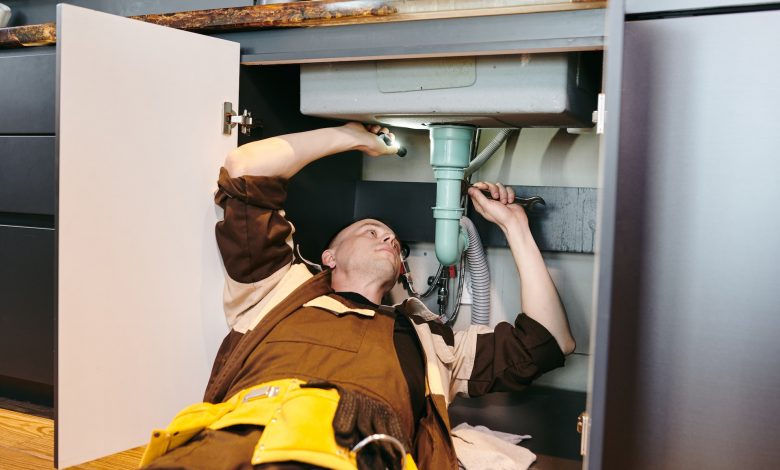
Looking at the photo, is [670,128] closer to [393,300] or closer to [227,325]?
[227,325]

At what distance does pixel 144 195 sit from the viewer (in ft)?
4.55

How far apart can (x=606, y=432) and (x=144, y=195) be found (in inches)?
35.3

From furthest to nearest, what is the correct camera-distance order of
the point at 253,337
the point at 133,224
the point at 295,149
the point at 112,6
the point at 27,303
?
1. the point at 112,6
2. the point at 27,303
3. the point at 295,149
4. the point at 253,337
5. the point at 133,224

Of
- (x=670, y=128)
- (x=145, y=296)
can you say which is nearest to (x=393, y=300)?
(x=145, y=296)

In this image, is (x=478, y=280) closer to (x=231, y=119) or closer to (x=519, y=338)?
(x=519, y=338)

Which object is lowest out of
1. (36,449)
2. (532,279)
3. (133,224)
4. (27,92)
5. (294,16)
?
(36,449)

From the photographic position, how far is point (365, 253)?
1719 millimetres

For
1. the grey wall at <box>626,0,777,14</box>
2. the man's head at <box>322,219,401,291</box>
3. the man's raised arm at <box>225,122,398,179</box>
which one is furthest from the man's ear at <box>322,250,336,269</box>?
the grey wall at <box>626,0,777,14</box>

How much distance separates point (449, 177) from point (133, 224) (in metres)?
0.64

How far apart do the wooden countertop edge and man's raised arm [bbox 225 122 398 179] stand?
239 millimetres

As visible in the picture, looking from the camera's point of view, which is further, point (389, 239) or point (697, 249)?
point (389, 239)

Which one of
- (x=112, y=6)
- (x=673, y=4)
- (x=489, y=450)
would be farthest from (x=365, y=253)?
(x=112, y=6)

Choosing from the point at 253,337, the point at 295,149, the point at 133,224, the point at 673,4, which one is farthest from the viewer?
the point at 295,149

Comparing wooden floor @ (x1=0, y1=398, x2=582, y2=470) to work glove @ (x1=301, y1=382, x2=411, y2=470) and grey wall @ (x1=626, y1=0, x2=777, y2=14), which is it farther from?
grey wall @ (x1=626, y1=0, x2=777, y2=14)
